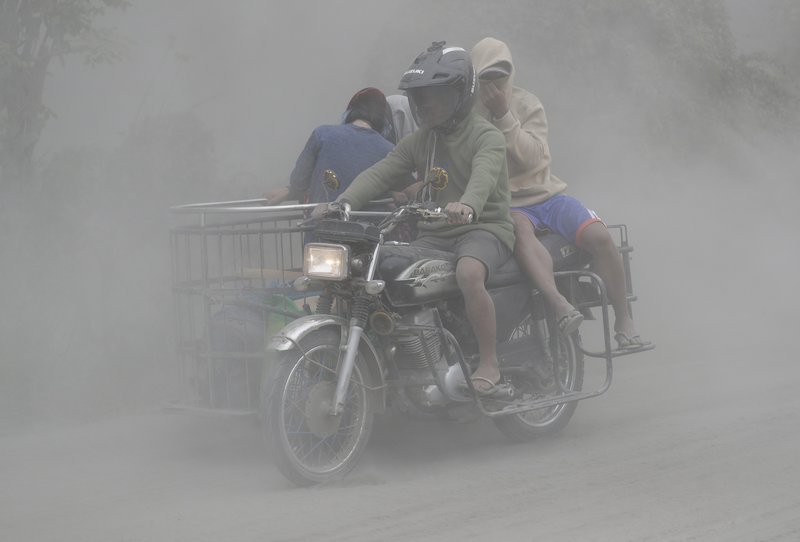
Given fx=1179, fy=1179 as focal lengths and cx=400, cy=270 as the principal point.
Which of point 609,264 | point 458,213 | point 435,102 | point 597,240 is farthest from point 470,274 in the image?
point 609,264

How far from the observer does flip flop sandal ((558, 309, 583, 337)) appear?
6410mm

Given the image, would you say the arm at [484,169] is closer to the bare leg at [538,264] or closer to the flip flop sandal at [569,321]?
the bare leg at [538,264]

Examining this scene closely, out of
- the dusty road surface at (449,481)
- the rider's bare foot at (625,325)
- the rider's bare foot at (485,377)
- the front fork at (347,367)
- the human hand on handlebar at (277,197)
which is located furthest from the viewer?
the rider's bare foot at (625,325)

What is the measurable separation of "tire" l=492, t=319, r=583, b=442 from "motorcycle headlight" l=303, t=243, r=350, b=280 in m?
1.44

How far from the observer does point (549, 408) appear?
271 inches

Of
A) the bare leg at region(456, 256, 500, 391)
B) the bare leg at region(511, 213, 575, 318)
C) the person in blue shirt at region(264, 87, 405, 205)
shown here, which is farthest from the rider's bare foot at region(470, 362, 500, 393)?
the person in blue shirt at region(264, 87, 405, 205)

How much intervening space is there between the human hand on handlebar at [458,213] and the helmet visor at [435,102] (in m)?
0.69

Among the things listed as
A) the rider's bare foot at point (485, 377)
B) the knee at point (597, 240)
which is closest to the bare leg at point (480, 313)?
the rider's bare foot at point (485, 377)

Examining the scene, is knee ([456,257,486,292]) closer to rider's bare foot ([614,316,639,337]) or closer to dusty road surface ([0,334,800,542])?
dusty road surface ([0,334,800,542])

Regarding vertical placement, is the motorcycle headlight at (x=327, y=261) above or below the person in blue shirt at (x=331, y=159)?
below

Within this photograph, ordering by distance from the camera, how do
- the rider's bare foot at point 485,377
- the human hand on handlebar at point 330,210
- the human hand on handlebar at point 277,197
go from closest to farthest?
the human hand on handlebar at point 330,210, the rider's bare foot at point 485,377, the human hand on handlebar at point 277,197

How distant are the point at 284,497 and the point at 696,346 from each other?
5.55 meters

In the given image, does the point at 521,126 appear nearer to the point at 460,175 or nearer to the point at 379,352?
the point at 460,175

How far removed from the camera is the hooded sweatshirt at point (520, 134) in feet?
22.3
